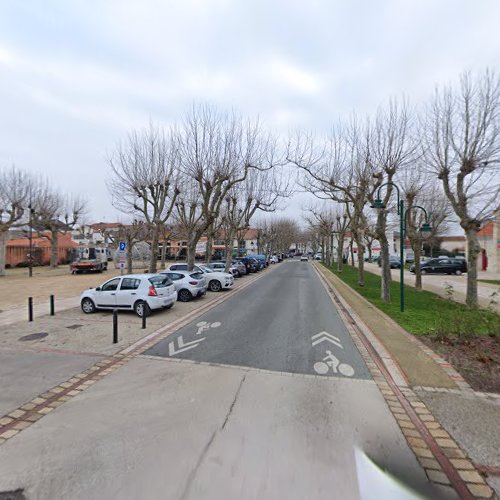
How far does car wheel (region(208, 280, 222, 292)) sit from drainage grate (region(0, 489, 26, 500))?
46.6 ft

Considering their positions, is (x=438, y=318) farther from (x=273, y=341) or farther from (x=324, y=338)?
(x=273, y=341)

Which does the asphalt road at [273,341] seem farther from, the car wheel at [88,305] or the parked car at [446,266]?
the parked car at [446,266]

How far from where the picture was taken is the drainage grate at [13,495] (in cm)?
251

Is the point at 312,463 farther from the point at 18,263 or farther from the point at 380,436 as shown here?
the point at 18,263

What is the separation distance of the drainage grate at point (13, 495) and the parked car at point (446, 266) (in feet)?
111

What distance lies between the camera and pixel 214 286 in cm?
1695

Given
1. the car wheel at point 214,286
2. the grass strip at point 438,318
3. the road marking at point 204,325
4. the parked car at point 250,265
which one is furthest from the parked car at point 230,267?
the road marking at point 204,325

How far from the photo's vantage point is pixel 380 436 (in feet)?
11.3

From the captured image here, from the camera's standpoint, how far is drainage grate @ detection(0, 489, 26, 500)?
2.51m

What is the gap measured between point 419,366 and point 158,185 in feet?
54.3

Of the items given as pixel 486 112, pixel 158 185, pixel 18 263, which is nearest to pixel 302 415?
pixel 486 112

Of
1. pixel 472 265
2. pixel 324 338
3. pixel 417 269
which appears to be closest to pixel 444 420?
pixel 324 338

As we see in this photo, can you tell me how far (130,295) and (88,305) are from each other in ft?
5.85

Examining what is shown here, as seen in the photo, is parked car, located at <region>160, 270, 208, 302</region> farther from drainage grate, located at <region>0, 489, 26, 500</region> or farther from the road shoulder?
drainage grate, located at <region>0, 489, 26, 500</region>
